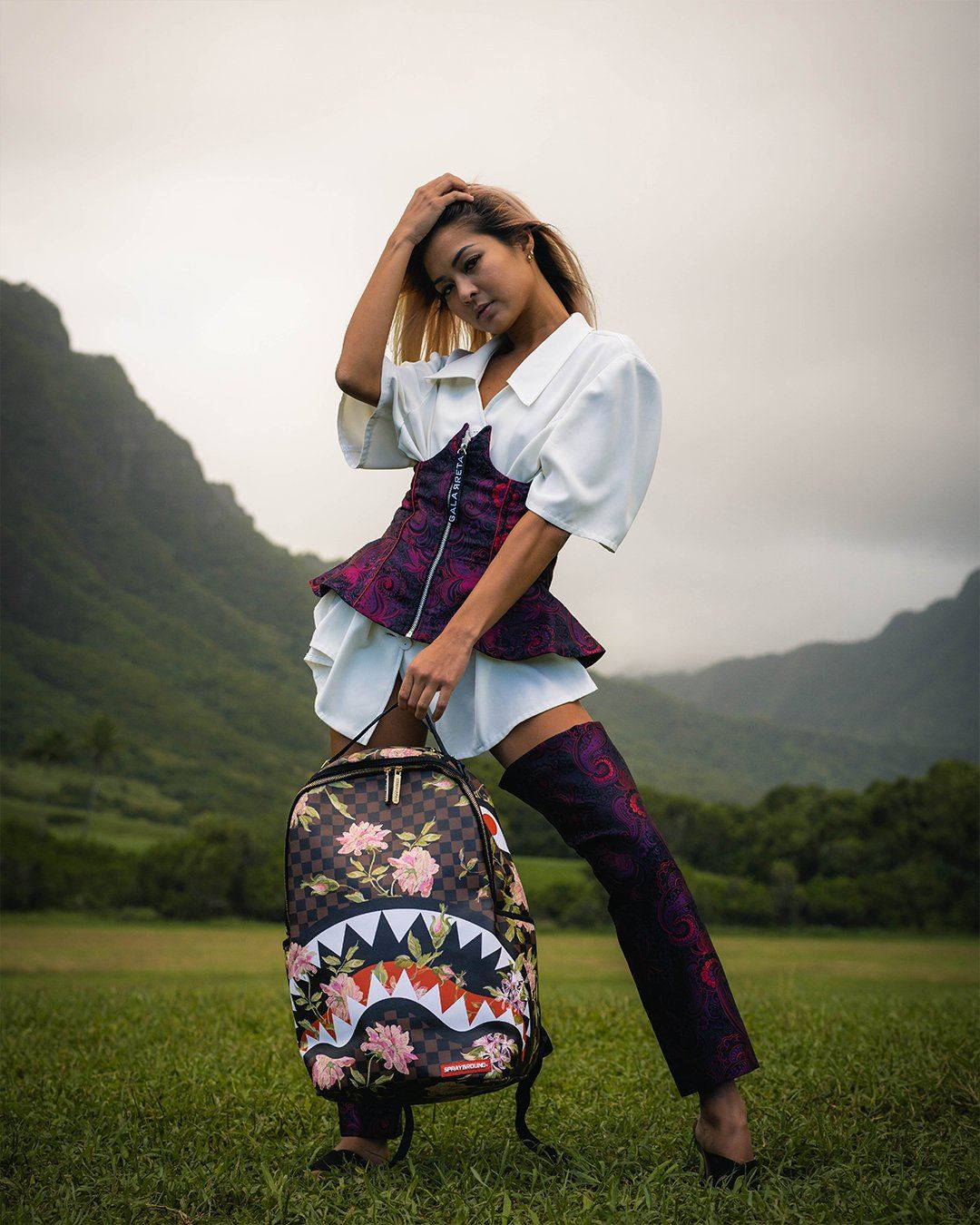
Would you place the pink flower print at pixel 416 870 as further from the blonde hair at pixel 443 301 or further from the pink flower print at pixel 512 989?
the blonde hair at pixel 443 301

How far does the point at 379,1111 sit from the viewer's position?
→ 2.06 meters

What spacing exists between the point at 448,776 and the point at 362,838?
0.19 metres

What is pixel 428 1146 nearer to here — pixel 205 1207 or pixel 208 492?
pixel 205 1207

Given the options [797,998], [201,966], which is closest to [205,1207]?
[797,998]

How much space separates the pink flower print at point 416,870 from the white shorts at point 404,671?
24 centimetres

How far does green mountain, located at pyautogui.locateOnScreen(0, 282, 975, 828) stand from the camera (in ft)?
167

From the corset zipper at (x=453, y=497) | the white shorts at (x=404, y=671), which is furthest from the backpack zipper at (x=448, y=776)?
the corset zipper at (x=453, y=497)

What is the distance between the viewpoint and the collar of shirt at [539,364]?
2.06 m

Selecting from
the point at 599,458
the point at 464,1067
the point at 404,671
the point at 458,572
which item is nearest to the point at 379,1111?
the point at 464,1067

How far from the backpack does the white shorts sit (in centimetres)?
12

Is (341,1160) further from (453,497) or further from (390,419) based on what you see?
(390,419)

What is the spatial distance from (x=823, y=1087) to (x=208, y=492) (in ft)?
271

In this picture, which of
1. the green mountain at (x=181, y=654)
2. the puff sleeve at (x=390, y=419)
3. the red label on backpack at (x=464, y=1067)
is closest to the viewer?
the red label on backpack at (x=464, y=1067)

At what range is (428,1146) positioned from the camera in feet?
7.50
